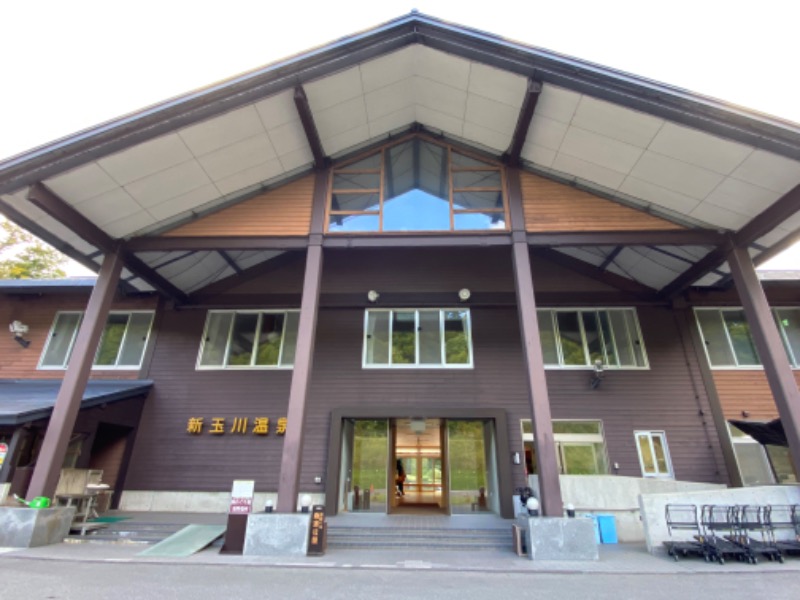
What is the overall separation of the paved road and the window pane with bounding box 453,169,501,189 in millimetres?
6376

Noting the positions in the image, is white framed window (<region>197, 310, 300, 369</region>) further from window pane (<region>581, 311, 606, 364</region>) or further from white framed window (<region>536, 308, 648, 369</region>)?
window pane (<region>581, 311, 606, 364</region>)

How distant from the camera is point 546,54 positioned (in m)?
6.13

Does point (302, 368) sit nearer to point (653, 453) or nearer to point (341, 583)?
point (341, 583)

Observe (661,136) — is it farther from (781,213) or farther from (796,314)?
(796,314)

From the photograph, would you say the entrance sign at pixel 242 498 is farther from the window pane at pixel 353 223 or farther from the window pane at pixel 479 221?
the window pane at pixel 479 221

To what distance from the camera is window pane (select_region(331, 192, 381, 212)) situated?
7.92 m

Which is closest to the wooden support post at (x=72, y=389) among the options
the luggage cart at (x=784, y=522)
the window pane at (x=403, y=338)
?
the window pane at (x=403, y=338)

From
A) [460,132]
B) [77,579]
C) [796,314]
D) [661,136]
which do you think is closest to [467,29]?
[460,132]

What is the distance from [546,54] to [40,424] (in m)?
10.5

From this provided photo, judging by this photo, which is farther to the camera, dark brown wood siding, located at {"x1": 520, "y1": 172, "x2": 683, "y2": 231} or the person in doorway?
the person in doorway

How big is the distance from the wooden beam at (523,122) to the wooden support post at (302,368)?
361 centimetres

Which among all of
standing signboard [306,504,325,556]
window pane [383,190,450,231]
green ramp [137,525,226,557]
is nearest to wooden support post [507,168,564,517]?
window pane [383,190,450,231]

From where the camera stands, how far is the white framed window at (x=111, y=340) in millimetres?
10070

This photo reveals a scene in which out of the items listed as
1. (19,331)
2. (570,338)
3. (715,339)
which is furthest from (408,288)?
(19,331)
